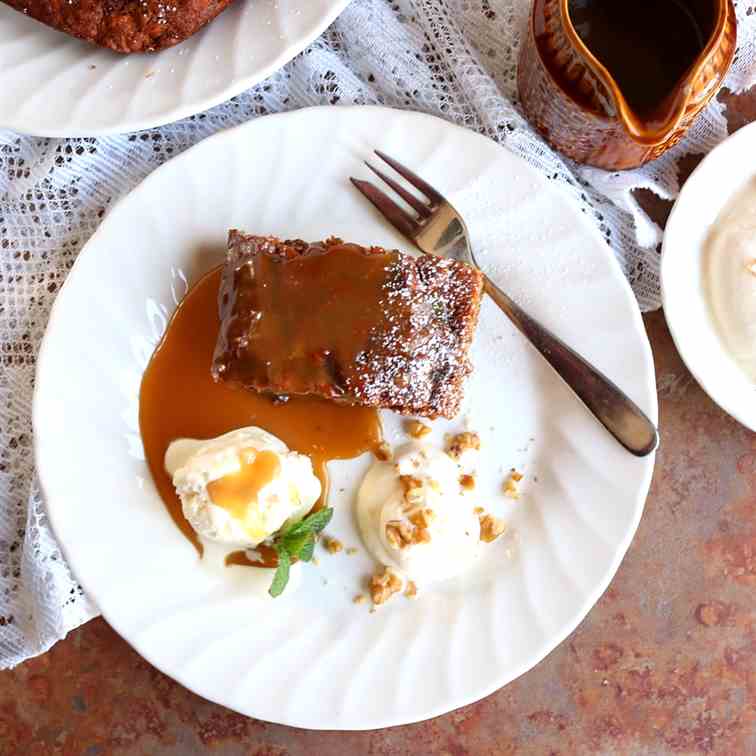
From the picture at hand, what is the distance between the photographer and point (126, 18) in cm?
159

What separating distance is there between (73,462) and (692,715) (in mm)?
1427

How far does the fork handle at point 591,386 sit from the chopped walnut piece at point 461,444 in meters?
0.22

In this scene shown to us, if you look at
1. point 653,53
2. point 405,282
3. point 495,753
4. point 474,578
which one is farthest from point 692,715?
point 653,53

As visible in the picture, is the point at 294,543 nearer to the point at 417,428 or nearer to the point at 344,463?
the point at 344,463

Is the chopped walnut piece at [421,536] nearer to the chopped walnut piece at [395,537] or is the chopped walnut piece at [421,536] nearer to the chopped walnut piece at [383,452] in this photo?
the chopped walnut piece at [395,537]

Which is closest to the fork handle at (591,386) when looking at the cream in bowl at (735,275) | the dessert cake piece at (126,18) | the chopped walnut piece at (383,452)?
the cream in bowl at (735,275)

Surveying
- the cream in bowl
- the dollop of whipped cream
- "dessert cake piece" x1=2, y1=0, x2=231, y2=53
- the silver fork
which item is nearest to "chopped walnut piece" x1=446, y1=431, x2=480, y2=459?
the dollop of whipped cream

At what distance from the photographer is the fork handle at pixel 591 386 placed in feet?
5.89

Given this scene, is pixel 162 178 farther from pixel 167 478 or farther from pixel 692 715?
pixel 692 715

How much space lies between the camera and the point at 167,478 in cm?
184

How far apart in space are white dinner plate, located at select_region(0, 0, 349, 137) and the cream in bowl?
0.91 m

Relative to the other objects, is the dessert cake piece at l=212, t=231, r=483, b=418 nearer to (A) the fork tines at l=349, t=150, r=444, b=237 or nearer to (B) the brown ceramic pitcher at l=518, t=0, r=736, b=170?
(A) the fork tines at l=349, t=150, r=444, b=237

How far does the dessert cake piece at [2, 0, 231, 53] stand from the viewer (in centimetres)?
158

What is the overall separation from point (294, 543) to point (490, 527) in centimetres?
41
